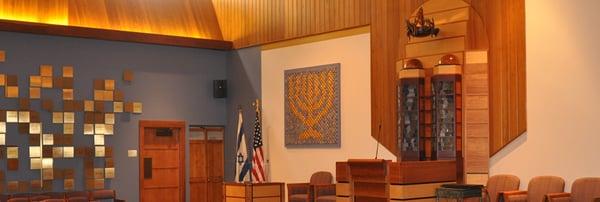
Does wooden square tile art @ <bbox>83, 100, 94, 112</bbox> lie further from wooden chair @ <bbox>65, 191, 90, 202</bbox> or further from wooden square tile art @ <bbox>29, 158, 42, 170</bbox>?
wooden chair @ <bbox>65, 191, 90, 202</bbox>

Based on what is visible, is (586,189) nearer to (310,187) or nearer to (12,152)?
(310,187)

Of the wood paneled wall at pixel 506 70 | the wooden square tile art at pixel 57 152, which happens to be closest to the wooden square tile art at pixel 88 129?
the wooden square tile art at pixel 57 152

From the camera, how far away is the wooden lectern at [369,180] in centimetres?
951

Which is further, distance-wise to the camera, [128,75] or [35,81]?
[128,75]

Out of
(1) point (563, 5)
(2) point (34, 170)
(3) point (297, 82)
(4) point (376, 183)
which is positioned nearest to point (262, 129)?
(3) point (297, 82)

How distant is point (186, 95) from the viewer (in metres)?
14.7

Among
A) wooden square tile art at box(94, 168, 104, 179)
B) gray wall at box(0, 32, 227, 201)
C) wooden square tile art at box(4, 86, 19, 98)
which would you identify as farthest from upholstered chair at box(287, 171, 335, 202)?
wooden square tile art at box(4, 86, 19, 98)

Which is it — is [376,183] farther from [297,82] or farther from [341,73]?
[297,82]

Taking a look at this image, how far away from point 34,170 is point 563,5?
8420 mm

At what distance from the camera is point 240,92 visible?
1497 centimetres

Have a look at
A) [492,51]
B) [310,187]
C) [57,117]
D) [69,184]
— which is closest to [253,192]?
[310,187]

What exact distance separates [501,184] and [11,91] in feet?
25.2

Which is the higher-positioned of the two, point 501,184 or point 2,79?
point 2,79

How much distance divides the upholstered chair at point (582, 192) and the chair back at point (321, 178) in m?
4.28
